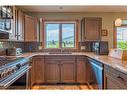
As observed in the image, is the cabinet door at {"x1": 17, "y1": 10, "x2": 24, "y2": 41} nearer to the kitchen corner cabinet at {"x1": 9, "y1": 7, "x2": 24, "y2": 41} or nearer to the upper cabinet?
the kitchen corner cabinet at {"x1": 9, "y1": 7, "x2": 24, "y2": 41}

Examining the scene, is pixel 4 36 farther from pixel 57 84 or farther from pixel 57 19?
pixel 57 19

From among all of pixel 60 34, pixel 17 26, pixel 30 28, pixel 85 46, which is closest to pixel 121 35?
pixel 85 46

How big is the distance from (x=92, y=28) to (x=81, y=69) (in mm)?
1125

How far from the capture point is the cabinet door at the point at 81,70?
529cm

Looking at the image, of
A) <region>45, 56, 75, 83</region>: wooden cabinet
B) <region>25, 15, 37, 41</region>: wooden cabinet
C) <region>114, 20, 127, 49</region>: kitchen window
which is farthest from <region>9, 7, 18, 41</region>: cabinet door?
<region>114, 20, 127, 49</region>: kitchen window

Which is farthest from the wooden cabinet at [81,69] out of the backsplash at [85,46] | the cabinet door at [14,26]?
the cabinet door at [14,26]

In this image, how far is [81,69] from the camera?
5.31 m

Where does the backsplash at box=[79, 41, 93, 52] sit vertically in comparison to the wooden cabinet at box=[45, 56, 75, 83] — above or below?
above

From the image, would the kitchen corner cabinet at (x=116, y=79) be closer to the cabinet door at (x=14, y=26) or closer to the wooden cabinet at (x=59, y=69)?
the cabinet door at (x=14, y=26)

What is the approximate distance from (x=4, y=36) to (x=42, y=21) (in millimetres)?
2457

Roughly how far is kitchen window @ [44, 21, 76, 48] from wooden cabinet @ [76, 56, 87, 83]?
0.96 metres

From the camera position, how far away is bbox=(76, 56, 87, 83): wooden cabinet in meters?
5.29

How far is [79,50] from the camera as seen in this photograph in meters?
6.12

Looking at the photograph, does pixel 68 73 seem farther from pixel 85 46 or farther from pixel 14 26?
pixel 14 26
